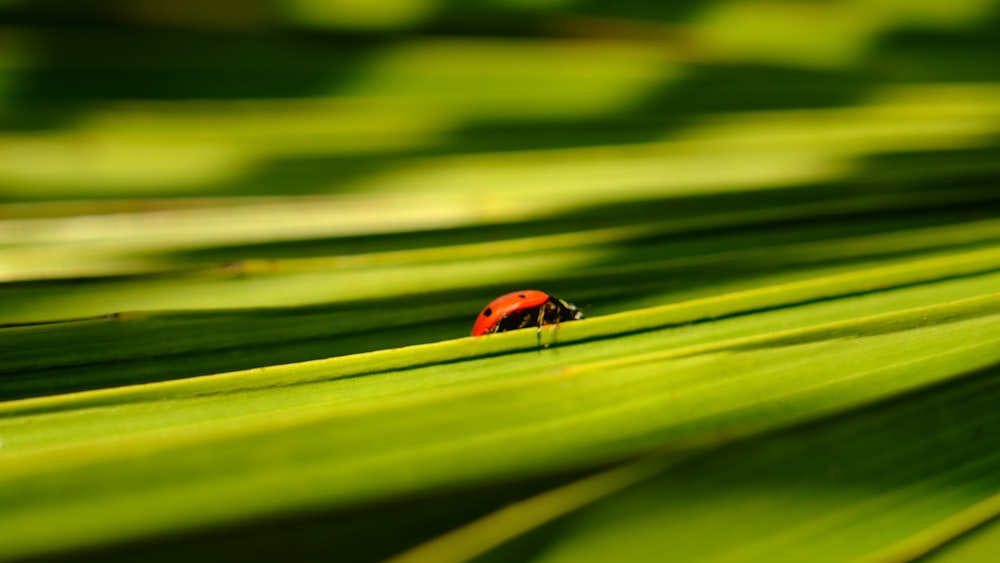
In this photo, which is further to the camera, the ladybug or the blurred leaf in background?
the ladybug

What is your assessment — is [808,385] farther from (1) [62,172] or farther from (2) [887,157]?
(1) [62,172]

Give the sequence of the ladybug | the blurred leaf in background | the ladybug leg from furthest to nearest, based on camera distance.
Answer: the ladybug → the ladybug leg → the blurred leaf in background

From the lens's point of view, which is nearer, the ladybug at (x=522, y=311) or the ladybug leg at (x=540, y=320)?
the ladybug leg at (x=540, y=320)

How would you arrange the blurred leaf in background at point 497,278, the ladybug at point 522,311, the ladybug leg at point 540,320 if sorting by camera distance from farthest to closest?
the ladybug at point 522,311, the ladybug leg at point 540,320, the blurred leaf in background at point 497,278

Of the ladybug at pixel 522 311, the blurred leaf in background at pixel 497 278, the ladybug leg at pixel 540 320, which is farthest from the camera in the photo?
the ladybug at pixel 522 311

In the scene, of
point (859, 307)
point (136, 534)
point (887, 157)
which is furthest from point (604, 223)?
point (136, 534)
